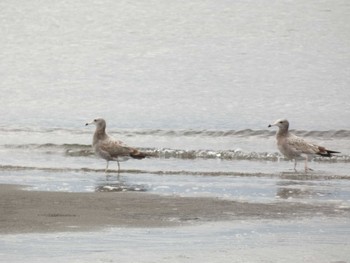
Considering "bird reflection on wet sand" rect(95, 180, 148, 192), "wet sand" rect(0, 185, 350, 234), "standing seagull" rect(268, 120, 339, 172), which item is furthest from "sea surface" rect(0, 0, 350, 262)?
"wet sand" rect(0, 185, 350, 234)

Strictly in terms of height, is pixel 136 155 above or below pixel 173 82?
below

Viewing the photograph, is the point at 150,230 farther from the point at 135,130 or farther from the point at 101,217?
the point at 135,130

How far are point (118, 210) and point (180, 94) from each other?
697 inches

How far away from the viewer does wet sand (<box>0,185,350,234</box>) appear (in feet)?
37.0

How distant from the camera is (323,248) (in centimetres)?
1021

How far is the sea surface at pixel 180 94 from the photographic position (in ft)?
51.8

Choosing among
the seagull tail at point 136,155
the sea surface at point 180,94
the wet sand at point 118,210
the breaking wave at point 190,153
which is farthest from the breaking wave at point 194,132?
the wet sand at point 118,210

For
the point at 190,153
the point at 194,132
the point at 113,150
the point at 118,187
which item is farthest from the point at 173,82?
the point at 118,187

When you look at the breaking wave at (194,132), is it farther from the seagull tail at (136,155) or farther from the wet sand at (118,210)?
the wet sand at (118,210)

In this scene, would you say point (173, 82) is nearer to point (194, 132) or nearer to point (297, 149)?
point (194, 132)

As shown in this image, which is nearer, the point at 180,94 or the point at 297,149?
the point at 297,149

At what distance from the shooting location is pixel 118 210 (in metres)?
12.2

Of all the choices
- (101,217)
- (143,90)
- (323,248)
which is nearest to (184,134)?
(143,90)

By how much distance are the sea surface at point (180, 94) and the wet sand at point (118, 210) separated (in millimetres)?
541
